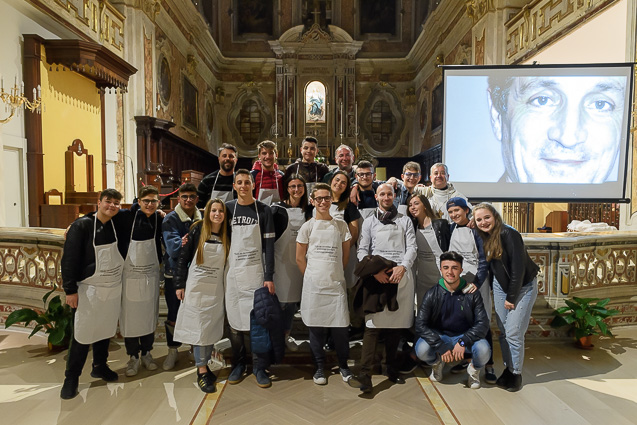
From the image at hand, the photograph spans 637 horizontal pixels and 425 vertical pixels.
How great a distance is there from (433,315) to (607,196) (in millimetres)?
4513

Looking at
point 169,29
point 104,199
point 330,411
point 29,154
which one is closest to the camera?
point 330,411

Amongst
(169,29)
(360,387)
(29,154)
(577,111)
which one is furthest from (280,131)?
(360,387)

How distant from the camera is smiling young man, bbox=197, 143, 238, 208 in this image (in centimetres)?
422

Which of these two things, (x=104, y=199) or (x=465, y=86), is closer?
(x=104, y=199)

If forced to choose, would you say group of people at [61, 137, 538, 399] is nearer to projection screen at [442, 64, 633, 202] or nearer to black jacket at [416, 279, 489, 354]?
black jacket at [416, 279, 489, 354]

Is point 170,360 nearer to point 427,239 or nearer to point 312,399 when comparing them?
point 312,399

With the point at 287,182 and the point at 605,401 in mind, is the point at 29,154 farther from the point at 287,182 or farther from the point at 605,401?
the point at 605,401

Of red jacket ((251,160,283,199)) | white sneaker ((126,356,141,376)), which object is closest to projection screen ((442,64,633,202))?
red jacket ((251,160,283,199))

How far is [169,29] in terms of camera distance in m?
12.8

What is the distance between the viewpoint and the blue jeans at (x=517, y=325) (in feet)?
11.4

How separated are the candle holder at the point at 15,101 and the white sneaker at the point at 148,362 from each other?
4.82 metres

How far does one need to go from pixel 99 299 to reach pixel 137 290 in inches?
12.0

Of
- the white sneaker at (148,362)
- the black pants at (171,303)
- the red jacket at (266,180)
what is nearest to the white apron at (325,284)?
the red jacket at (266,180)

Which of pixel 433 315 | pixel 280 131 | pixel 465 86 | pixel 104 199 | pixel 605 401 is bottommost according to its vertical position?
pixel 605 401
